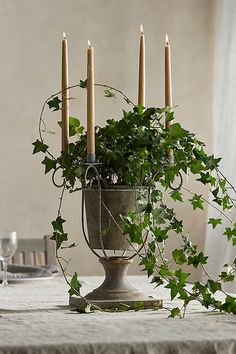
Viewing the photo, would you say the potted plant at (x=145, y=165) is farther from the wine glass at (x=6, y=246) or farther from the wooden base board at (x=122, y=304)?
the wine glass at (x=6, y=246)

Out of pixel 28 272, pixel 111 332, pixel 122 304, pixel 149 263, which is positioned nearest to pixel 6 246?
pixel 28 272

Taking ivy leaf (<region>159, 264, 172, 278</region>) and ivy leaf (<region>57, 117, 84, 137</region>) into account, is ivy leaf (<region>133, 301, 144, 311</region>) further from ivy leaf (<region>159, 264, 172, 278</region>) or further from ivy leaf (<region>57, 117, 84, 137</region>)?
ivy leaf (<region>57, 117, 84, 137</region>)

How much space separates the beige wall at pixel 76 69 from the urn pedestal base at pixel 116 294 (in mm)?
2855

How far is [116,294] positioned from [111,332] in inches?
13.9

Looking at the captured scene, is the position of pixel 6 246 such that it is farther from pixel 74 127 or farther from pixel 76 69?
pixel 76 69

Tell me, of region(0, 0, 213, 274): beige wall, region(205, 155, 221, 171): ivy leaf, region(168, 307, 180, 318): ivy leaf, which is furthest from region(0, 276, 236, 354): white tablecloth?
region(0, 0, 213, 274): beige wall

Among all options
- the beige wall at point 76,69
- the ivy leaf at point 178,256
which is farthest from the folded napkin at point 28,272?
the beige wall at point 76,69

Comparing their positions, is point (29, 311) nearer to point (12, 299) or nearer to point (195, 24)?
point (12, 299)

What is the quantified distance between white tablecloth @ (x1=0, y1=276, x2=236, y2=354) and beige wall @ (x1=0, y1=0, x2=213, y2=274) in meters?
2.87

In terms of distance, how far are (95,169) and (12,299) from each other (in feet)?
1.58

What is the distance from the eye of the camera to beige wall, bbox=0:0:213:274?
4773 mm

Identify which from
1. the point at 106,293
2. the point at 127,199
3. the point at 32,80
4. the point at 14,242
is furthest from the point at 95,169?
the point at 32,80

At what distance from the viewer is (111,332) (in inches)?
59.1

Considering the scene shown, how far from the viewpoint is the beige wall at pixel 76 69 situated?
4.77 meters
